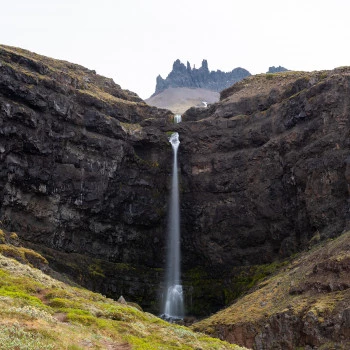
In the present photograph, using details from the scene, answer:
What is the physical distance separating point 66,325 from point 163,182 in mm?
57046

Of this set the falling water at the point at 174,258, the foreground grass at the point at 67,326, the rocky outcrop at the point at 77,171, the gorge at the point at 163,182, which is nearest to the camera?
the foreground grass at the point at 67,326

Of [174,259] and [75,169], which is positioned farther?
[174,259]

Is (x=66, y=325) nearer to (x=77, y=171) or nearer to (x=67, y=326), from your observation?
(x=67, y=326)

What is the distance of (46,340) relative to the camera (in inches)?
576

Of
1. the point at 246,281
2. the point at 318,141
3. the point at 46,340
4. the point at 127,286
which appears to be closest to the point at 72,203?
the point at 127,286

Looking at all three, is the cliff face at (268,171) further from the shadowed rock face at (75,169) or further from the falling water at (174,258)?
the shadowed rock face at (75,169)

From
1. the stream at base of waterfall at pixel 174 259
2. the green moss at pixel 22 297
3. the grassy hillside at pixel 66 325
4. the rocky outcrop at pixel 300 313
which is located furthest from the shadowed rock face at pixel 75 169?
the green moss at pixel 22 297

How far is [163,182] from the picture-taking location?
76062 millimetres

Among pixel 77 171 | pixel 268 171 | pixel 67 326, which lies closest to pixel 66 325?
pixel 67 326

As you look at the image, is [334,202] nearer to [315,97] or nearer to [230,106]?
[315,97]

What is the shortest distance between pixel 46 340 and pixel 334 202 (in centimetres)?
5043

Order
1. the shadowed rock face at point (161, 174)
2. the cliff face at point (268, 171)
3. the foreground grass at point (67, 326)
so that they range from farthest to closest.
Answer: the shadowed rock face at point (161, 174), the cliff face at point (268, 171), the foreground grass at point (67, 326)

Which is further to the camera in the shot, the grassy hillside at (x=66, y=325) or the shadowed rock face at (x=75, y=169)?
the shadowed rock face at (x=75, y=169)

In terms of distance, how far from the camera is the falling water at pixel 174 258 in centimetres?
6644
